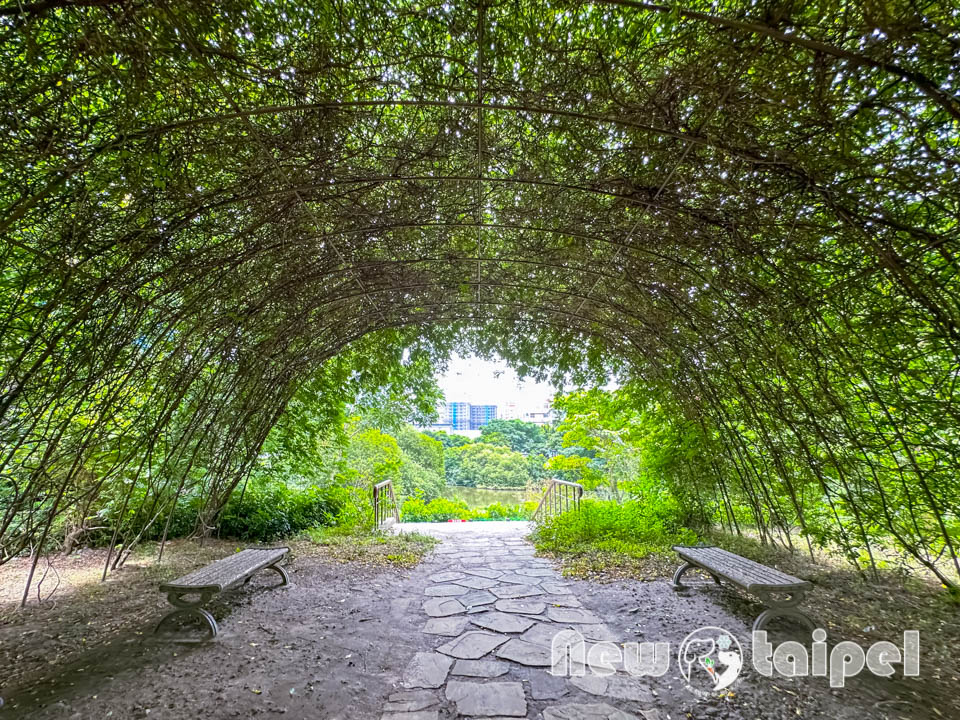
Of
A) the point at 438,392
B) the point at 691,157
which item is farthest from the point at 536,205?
the point at 438,392

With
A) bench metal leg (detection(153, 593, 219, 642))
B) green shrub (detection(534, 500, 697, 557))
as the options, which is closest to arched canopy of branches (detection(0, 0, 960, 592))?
→ bench metal leg (detection(153, 593, 219, 642))

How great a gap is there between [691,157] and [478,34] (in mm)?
1158

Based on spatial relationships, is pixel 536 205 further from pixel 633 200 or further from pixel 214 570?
pixel 214 570

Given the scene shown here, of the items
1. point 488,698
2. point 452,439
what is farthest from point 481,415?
point 488,698

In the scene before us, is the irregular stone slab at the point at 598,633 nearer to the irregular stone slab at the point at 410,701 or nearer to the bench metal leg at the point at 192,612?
the irregular stone slab at the point at 410,701

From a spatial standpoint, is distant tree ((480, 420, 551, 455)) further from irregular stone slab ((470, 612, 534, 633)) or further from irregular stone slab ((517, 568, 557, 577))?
irregular stone slab ((470, 612, 534, 633))

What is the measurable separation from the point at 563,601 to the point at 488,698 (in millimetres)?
1509

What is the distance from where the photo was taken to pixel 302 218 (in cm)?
277

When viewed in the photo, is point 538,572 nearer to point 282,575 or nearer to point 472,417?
point 282,575

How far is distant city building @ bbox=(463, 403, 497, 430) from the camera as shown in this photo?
16125mm

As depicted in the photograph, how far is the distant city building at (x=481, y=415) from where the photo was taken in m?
16.1

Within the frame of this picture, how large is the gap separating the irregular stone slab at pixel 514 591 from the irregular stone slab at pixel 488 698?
4.56 ft

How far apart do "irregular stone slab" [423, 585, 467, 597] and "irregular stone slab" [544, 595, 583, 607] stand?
0.73 meters

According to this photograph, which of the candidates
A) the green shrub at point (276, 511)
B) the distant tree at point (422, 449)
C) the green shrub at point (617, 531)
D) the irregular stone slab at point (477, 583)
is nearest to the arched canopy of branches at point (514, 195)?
the green shrub at point (617, 531)
